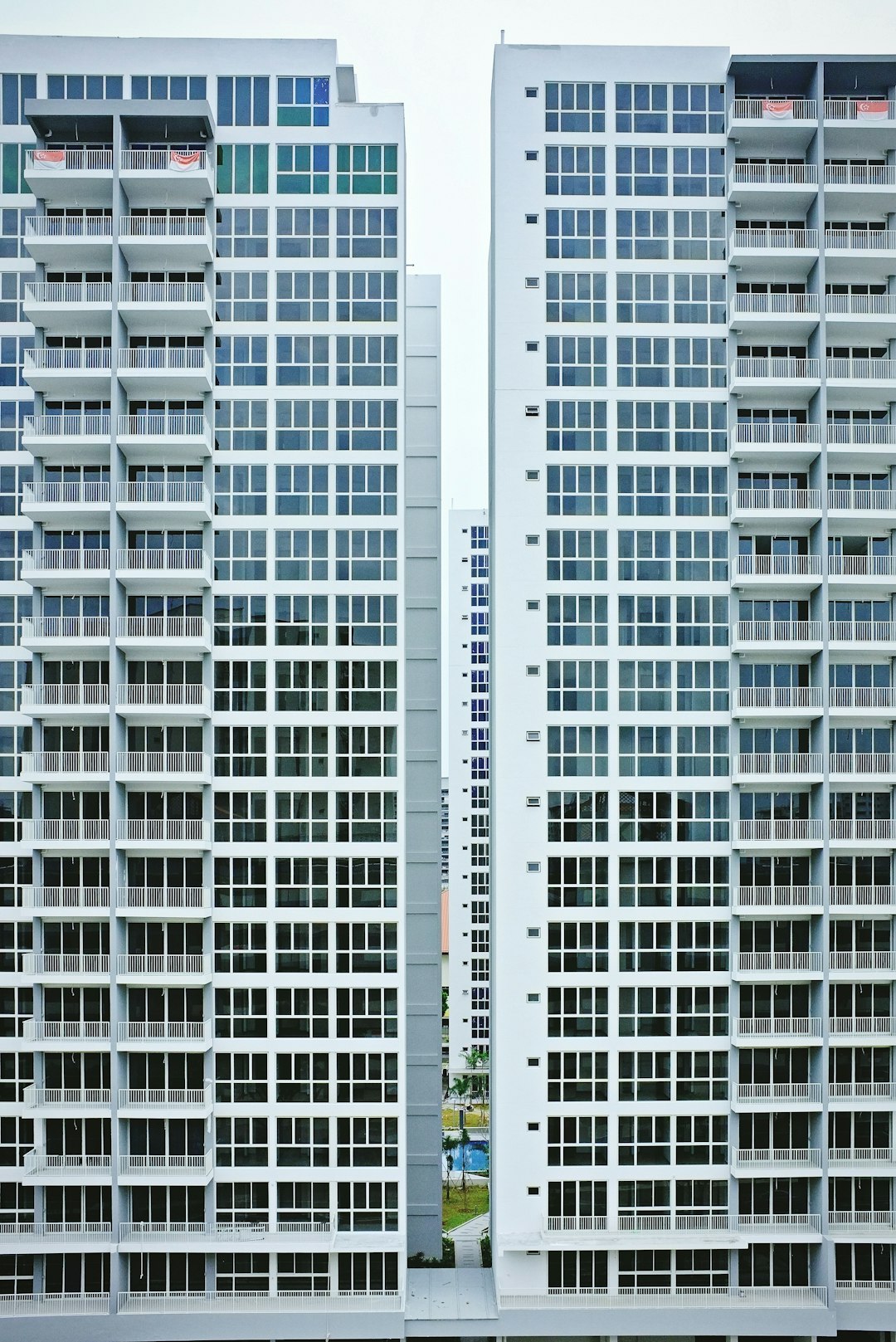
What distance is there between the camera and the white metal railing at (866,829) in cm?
2383

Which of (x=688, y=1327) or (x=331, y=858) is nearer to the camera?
(x=688, y=1327)

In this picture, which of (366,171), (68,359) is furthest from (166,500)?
(366,171)

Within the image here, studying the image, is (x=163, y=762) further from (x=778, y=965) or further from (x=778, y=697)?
(x=778, y=965)

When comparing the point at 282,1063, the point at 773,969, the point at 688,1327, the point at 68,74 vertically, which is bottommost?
the point at 688,1327

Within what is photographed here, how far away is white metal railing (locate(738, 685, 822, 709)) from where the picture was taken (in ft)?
78.3

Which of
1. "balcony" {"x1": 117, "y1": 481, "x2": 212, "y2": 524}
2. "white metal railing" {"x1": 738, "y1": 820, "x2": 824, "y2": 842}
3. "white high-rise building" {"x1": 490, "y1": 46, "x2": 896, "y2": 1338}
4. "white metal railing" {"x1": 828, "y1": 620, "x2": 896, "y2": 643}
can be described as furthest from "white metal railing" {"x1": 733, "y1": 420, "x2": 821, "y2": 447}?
"balcony" {"x1": 117, "y1": 481, "x2": 212, "y2": 524}

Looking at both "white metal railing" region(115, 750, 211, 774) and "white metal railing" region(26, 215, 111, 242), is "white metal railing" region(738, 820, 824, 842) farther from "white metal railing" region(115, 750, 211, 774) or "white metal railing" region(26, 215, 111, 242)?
"white metal railing" region(26, 215, 111, 242)

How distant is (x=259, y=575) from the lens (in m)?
24.1

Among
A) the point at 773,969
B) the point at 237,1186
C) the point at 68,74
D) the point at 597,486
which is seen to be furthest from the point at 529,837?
the point at 68,74

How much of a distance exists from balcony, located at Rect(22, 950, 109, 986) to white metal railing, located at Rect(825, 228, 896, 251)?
22.8m

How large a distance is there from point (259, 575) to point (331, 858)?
258 inches

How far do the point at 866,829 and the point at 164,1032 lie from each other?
53.0 feet

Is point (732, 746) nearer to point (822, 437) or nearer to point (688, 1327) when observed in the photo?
point (822, 437)

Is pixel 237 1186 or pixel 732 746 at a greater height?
pixel 732 746
